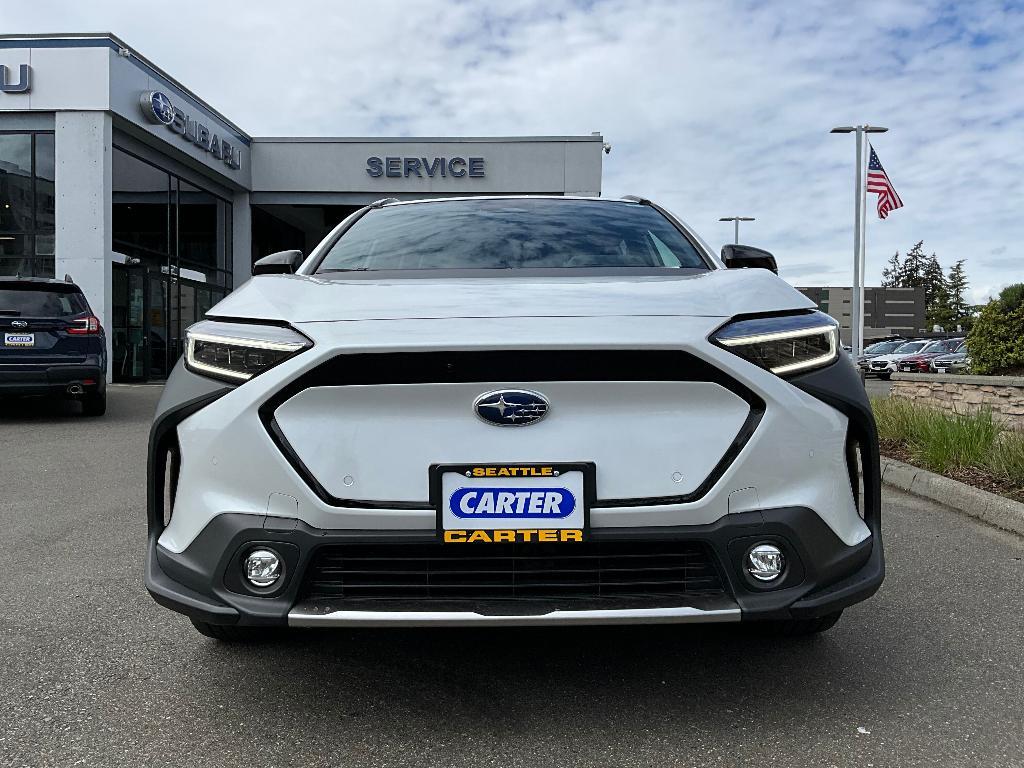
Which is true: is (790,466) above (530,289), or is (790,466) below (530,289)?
below

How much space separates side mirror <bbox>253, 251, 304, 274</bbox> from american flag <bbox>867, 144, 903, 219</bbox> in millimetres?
19291

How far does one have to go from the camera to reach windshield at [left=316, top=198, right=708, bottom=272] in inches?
123

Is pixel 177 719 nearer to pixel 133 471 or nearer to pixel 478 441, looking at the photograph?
pixel 478 441

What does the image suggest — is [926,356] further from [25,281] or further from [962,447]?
[25,281]

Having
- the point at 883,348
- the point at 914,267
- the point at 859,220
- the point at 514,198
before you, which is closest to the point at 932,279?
the point at 914,267

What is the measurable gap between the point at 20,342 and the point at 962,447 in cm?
910

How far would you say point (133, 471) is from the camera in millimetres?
6438

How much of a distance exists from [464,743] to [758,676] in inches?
36.8

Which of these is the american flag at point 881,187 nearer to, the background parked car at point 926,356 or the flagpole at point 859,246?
the flagpole at point 859,246

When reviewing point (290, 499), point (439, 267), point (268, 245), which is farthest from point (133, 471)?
point (268, 245)

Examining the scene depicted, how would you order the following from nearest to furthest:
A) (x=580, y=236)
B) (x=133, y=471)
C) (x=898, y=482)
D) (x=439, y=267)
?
1. (x=439, y=267)
2. (x=580, y=236)
3. (x=898, y=482)
4. (x=133, y=471)

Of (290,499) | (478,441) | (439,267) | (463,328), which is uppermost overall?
(439,267)

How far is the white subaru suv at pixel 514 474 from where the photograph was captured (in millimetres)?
2006

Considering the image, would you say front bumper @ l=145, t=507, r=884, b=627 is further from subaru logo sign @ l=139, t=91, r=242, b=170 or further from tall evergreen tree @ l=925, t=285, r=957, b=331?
tall evergreen tree @ l=925, t=285, r=957, b=331
